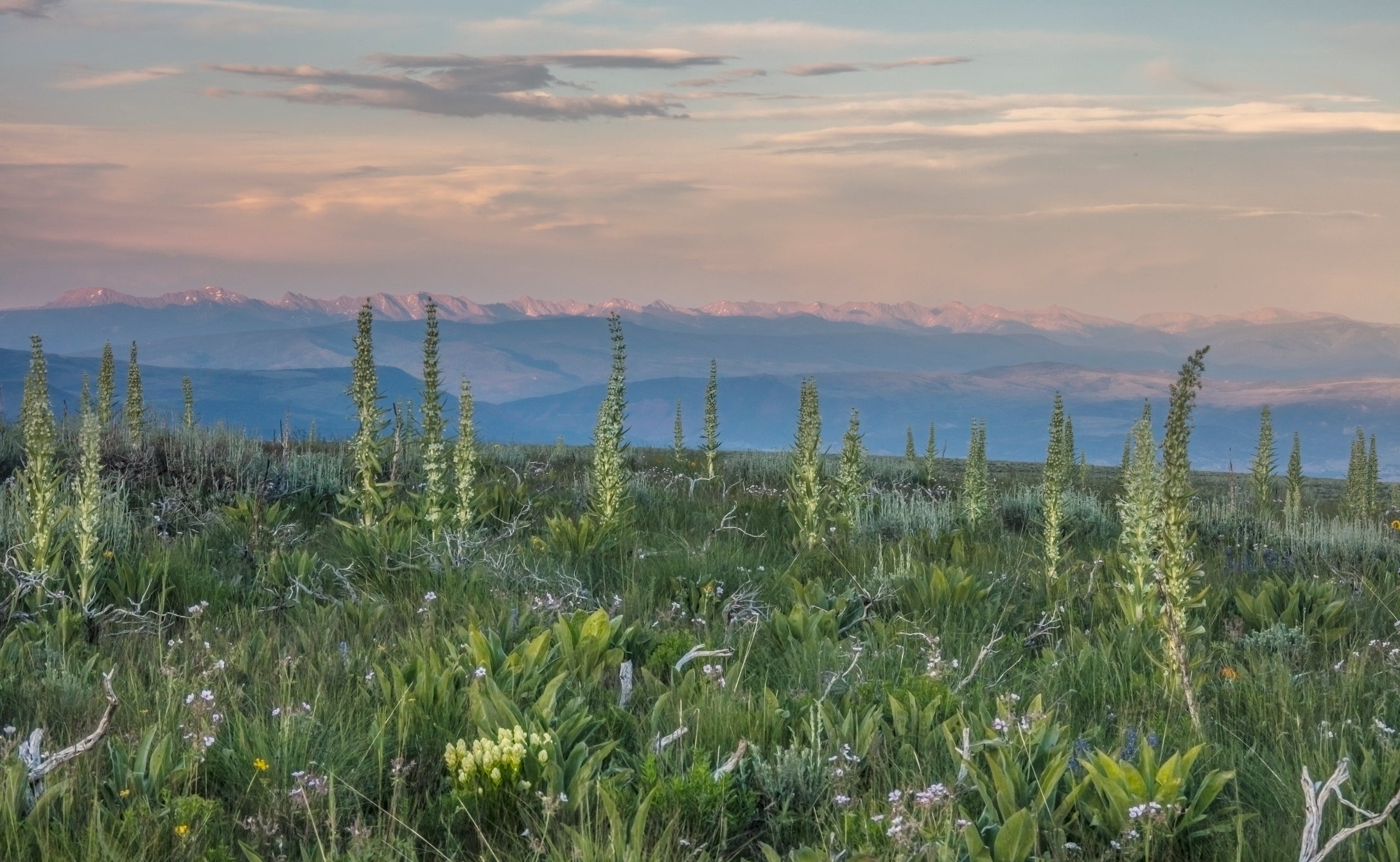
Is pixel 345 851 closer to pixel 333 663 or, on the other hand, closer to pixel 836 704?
pixel 333 663

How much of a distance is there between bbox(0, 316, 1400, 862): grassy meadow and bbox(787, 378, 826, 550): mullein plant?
11cm

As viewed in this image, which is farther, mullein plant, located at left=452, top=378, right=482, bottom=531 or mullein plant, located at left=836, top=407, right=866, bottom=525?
mullein plant, located at left=836, top=407, right=866, bottom=525

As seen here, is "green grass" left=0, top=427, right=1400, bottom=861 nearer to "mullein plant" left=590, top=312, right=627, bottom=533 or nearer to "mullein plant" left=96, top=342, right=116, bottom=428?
"mullein plant" left=590, top=312, right=627, bottom=533

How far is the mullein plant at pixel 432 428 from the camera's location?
8.17 metres

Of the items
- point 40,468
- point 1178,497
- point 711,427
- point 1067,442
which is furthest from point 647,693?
point 711,427

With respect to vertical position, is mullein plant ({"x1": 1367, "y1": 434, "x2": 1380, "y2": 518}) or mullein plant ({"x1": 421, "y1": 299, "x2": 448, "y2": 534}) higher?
mullein plant ({"x1": 421, "y1": 299, "x2": 448, "y2": 534})

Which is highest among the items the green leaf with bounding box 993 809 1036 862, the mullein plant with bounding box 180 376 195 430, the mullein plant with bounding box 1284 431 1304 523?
the mullein plant with bounding box 180 376 195 430

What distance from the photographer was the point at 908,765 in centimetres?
374

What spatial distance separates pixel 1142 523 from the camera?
18.4 feet

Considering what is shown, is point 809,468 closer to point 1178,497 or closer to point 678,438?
point 1178,497

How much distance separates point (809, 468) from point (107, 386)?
11419mm

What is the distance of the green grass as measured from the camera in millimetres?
3193

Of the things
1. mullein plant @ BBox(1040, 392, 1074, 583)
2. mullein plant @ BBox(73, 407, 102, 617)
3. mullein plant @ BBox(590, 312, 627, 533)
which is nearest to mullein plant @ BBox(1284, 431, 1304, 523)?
mullein plant @ BBox(1040, 392, 1074, 583)

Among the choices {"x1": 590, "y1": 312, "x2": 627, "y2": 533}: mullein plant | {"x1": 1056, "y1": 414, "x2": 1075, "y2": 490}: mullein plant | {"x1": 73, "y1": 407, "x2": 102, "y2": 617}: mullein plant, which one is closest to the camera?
{"x1": 73, "y1": 407, "x2": 102, "y2": 617}: mullein plant
